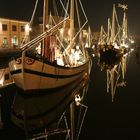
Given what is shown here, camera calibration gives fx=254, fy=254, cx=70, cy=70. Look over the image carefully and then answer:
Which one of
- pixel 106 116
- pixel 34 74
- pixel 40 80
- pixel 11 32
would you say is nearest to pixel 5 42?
pixel 11 32

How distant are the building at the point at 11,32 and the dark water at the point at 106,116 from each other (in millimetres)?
25251

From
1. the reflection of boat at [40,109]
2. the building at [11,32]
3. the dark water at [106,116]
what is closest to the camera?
the reflection of boat at [40,109]

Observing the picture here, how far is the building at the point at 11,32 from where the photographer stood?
42.0m

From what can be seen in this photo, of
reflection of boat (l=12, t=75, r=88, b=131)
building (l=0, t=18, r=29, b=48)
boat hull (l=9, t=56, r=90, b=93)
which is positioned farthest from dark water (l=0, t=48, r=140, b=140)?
building (l=0, t=18, r=29, b=48)

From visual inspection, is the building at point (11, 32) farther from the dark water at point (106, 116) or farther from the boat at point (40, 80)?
the boat at point (40, 80)

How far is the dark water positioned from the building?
25.3 metres

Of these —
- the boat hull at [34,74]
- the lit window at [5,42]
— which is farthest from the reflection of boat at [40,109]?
the lit window at [5,42]

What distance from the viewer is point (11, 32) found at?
1751 inches

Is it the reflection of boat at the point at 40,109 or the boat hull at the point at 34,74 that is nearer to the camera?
the reflection of boat at the point at 40,109

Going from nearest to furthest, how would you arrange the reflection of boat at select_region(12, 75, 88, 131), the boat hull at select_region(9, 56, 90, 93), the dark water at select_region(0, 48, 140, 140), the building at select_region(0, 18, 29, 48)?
1. the reflection of boat at select_region(12, 75, 88, 131)
2. the dark water at select_region(0, 48, 140, 140)
3. the boat hull at select_region(9, 56, 90, 93)
4. the building at select_region(0, 18, 29, 48)

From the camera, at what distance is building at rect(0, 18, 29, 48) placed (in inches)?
1652

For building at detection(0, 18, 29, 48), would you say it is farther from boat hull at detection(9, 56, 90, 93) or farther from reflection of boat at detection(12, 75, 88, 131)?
reflection of boat at detection(12, 75, 88, 131)

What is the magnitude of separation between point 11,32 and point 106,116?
112 ft

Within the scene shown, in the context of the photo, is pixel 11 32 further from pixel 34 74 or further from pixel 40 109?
pixel 40 109
